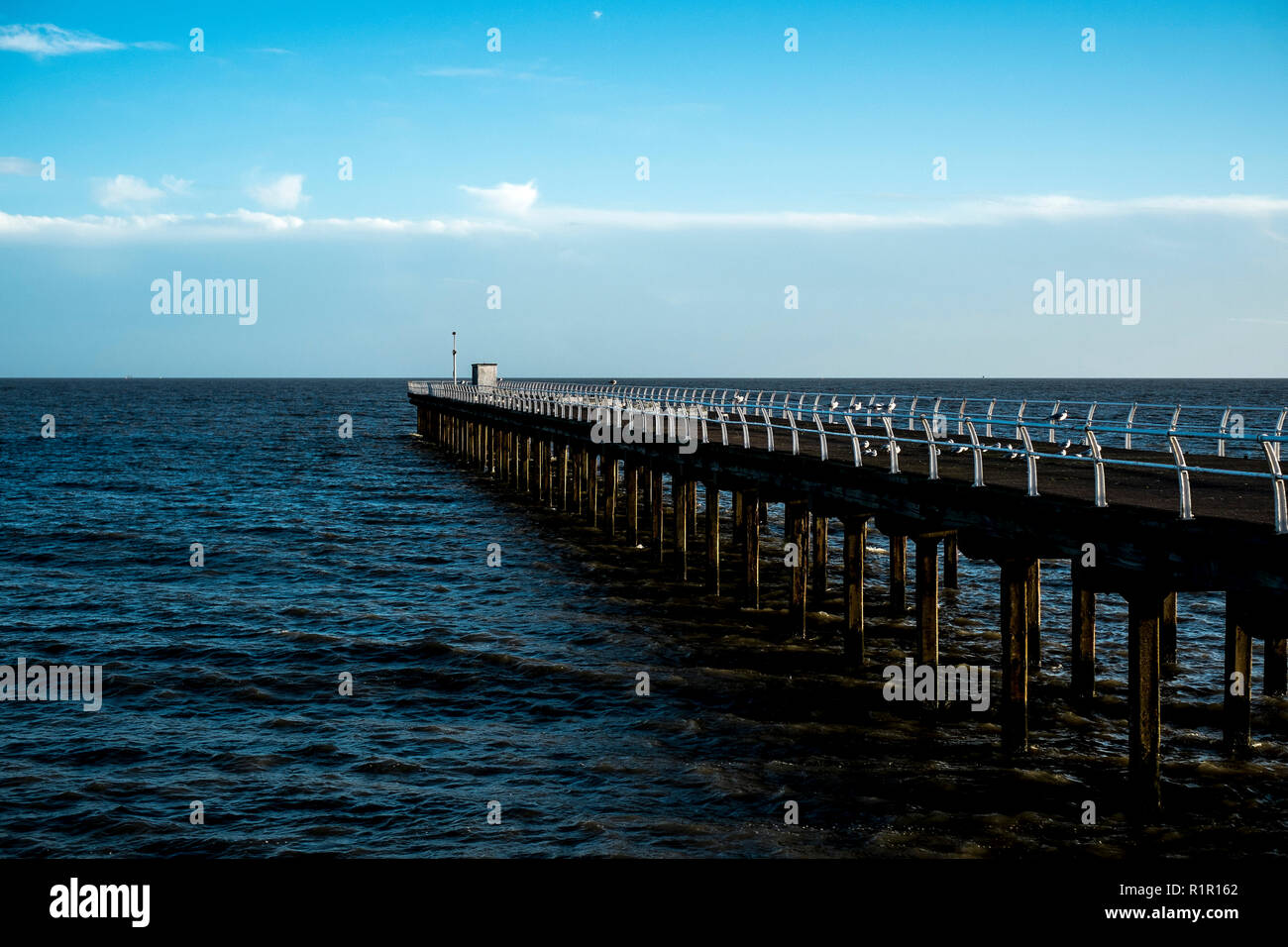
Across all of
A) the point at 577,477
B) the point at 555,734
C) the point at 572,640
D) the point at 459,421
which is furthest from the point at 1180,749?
the point at 459,421

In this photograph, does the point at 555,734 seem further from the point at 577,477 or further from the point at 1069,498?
the point at 577,477

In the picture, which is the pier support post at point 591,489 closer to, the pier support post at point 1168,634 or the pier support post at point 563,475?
the pier support post at point 563,475

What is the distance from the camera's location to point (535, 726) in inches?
673

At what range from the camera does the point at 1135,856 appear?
39.3 ft

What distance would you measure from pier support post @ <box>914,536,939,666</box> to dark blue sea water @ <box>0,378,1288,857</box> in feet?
3.43

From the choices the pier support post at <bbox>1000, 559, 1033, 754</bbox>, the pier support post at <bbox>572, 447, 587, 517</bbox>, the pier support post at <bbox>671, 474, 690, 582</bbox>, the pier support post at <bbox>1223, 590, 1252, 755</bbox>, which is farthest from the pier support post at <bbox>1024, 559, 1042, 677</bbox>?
the pier support post at <bbox>572, 447, 587, 517</bbox>

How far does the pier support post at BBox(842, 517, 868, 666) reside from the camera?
1894 cm

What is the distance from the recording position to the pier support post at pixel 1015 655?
1470 centimetres

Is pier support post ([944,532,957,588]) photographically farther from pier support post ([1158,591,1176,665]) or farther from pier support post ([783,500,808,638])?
pier support post ([1158,591,1176,665])

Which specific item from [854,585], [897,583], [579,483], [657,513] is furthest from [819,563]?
[579,483]

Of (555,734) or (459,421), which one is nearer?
(555,734)

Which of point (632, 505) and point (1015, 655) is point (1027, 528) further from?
point (632, 505)

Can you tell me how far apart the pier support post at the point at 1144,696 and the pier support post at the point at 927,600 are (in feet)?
13.6
